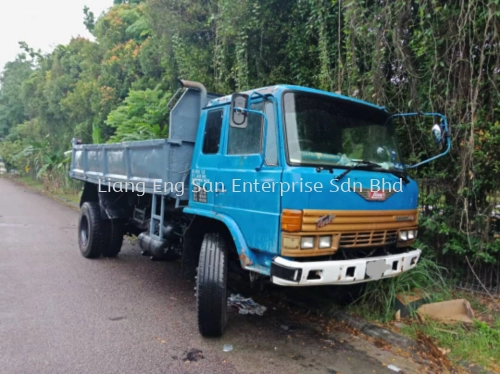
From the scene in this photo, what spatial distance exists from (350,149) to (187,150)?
6.16ft

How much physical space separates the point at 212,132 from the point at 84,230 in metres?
4.08

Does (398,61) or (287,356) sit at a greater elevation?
(398,61)

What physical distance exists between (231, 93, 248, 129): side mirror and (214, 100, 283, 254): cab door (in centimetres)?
18

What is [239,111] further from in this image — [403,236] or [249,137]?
[403,236]

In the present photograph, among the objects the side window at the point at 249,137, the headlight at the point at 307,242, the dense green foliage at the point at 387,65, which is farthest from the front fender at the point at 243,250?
the dense green foliage at the point at 387,65

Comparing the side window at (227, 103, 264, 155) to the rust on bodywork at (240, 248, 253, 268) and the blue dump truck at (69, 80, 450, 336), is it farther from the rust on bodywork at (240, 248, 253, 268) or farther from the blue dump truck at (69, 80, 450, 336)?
the rust on bodywork at (240, 248, 253, 268)

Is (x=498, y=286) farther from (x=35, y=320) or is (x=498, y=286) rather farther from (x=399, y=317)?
(x=35, y=320)

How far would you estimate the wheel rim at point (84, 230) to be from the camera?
722 cm

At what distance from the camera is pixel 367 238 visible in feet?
12.5

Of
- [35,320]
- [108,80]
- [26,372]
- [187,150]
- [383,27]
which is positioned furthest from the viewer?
[108,80]

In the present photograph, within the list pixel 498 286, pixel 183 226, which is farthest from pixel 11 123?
pixel 498 286

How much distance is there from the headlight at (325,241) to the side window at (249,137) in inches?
37.9

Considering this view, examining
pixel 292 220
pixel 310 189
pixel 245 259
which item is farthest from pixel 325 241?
pixel 245 259

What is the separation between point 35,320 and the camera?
14.3 feet
